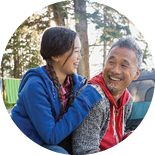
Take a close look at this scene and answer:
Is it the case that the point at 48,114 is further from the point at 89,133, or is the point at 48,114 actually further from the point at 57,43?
the point at 57,43

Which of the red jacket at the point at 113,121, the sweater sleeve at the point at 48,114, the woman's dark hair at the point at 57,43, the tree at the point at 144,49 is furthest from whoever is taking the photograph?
the tree at the point at 144,49

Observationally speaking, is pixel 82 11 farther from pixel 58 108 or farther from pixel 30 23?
pixel 58 108

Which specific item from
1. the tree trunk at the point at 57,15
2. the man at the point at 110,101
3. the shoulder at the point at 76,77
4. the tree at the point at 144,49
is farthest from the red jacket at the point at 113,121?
the tree trunk at the point at 57,15

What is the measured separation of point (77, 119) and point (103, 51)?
0.67m

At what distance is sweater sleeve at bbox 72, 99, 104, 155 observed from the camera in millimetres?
1421

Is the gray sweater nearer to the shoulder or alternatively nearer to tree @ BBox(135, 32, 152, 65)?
the shoulder

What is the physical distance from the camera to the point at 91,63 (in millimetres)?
1613

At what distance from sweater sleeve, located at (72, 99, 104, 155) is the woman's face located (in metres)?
0.36

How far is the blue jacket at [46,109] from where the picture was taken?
131 centimetres

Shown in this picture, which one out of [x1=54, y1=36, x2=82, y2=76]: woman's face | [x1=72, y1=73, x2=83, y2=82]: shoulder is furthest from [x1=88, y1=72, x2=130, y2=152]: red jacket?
[x1=54, y1=36, x2=82, y2=76]: woman's face

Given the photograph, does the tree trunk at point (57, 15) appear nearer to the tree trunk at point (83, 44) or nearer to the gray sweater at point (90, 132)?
the tree trunk at point (83, 44)

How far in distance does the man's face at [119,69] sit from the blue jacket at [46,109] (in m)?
0.18

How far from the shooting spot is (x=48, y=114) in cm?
132

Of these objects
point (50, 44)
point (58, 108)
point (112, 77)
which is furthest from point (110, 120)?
point (50, 44)
